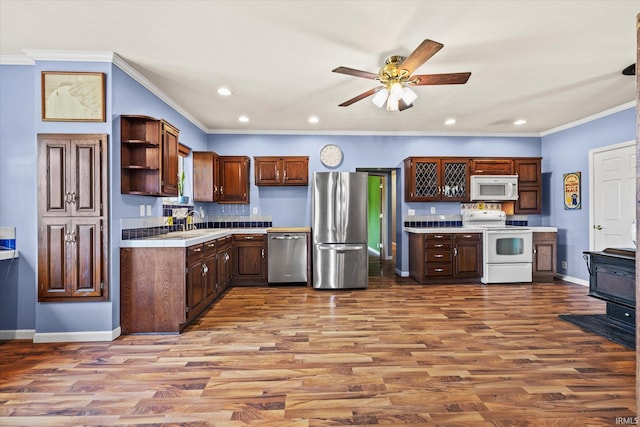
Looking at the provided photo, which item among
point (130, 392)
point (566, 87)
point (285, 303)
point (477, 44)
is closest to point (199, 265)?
point (285, 303)

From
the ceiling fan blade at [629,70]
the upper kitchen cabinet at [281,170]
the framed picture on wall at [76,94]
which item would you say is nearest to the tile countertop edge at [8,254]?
the framed picture on wall at [76,94]

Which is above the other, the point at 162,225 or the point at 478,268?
the point at 162,225

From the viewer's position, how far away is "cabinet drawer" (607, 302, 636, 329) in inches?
116

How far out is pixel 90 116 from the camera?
2.79 metres

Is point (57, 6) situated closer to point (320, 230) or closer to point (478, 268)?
point (320, 230)

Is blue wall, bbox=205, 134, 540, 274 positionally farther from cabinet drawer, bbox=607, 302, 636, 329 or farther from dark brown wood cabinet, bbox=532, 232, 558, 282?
cabinet drawer, bbox=607, 302, 636, 329

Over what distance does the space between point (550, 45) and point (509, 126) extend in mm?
2838

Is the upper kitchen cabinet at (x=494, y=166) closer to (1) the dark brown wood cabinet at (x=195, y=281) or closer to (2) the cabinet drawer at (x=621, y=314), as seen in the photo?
(2) the cabinet drawer at (x=621, y=314)

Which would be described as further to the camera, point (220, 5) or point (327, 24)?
point (327, 24)

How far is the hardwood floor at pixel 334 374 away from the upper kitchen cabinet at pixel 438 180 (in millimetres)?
2318

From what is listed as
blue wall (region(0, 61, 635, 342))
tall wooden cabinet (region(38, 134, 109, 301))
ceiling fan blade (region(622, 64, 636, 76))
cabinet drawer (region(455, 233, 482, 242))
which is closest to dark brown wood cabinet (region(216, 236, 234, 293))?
blue wall (region(0, 61, 635, 342))

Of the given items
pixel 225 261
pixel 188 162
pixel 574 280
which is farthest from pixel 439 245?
pixel 188 162

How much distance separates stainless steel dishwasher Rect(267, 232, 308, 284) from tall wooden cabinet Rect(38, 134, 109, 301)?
242 centimetres

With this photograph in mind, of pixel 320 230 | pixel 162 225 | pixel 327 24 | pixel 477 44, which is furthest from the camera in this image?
pixel 320 230
